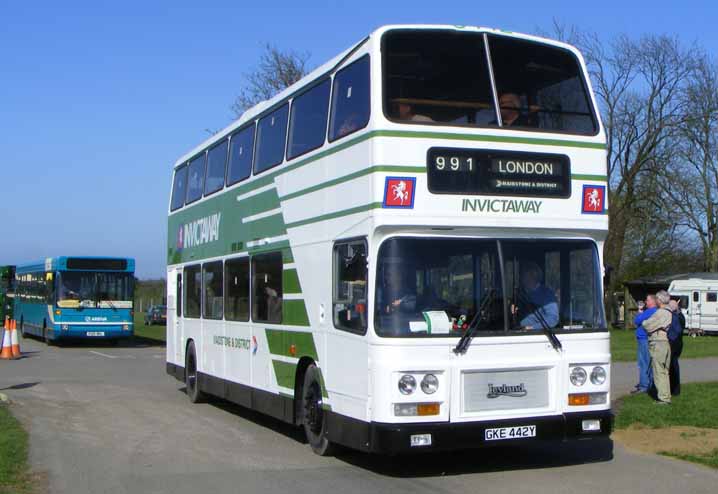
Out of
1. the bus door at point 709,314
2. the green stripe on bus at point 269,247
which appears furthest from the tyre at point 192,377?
the bus door at point 709,314

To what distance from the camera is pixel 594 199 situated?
10531 mm

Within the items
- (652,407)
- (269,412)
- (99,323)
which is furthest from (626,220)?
(269,412)

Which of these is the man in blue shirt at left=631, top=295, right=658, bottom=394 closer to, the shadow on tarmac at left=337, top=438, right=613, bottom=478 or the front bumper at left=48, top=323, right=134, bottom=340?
the shadow on tarmac at left=337, top=438, right=613, bottom=478

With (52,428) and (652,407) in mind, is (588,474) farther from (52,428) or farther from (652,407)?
(52,428)

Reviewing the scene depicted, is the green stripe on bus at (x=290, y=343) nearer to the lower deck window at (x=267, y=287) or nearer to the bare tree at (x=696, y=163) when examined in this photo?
the lower deck window at (x=267, y=287)

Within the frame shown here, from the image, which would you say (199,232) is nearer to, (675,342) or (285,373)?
(285,373)

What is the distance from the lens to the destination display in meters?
9.96

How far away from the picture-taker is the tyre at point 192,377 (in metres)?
17.2

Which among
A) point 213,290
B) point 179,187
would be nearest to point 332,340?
point 213,290

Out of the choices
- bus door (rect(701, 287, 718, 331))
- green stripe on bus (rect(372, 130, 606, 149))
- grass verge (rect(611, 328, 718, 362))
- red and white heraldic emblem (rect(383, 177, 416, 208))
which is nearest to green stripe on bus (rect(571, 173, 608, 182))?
green stripe on bus (rect(372, 130, 606, 149))

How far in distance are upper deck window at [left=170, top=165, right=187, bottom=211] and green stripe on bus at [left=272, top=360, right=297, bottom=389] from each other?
6481 mm

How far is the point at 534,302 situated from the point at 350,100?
284cm

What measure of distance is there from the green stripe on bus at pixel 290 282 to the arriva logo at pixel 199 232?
3.51 m

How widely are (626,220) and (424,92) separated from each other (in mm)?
44611
